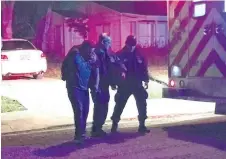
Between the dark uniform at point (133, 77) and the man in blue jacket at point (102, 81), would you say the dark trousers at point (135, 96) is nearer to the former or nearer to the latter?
the dark uniform at point (133, 77)

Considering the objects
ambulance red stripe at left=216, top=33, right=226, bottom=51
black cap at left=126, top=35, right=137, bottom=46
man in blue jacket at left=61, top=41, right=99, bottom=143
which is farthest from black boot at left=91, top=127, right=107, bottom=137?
ambulance red stripe at left=216, top=33, right=226, bottom=51

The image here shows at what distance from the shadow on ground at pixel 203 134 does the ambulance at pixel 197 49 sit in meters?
0.57

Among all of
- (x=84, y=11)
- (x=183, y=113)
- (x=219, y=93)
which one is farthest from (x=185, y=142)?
(x=84, y=11)

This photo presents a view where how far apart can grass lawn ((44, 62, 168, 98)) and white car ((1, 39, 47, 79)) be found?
1099 mm

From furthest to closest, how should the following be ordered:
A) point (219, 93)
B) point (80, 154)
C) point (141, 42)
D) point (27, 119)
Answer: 1. point (141, 42)
2. point (27, 119)
3. point (219, 93)
4. point (80, 154)

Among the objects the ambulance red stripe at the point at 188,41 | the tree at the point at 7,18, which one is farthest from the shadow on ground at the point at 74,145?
the tree at the point at 7,18

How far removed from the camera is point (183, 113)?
34.3ft

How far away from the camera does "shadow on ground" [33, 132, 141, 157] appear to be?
6.78 m

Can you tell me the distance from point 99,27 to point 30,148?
20028mm

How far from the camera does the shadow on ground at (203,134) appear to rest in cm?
729

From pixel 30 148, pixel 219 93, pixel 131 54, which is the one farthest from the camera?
pixel 219 93

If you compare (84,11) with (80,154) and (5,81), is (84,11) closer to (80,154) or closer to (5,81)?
(5,81)

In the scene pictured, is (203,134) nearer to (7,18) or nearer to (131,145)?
(131,145)

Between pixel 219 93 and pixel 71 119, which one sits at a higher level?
pixel 219 93
